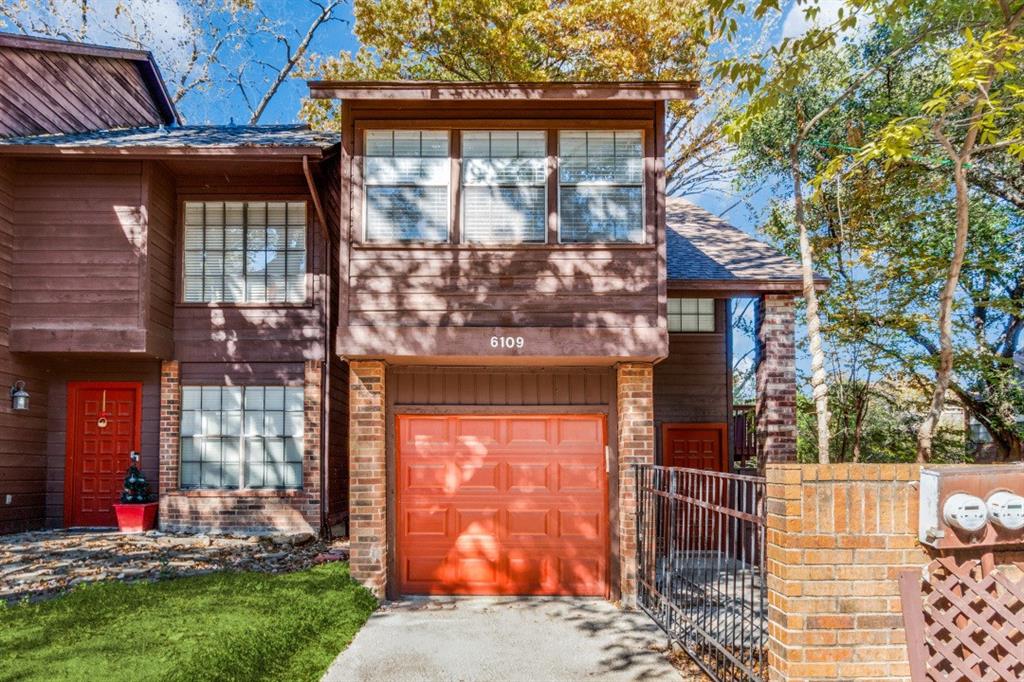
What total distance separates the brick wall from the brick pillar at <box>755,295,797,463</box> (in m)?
6.37

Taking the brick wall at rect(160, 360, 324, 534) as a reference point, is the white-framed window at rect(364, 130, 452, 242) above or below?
above

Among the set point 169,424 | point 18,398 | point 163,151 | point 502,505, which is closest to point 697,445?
point 502,505

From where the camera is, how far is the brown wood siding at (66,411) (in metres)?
10.8

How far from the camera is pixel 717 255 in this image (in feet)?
36.3

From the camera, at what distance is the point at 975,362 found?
575 inches

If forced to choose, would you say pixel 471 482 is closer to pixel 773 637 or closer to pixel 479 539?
pixel 479 539

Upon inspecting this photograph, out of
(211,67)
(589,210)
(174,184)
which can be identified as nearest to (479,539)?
(589,210)

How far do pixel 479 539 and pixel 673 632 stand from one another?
8.24ft

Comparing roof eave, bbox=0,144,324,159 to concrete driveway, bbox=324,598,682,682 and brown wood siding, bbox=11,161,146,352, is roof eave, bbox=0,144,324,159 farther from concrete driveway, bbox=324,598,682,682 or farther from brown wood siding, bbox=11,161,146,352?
concrete driveway, bbox=324,598,682,682

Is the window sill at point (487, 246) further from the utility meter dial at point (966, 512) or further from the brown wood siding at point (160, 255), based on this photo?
the utility meter dial at point (966, 512)

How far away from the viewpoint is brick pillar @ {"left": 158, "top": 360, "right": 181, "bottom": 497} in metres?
10.6

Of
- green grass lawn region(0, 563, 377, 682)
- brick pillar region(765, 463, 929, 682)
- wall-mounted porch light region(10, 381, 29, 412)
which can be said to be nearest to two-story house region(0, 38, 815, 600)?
wall-mounted porch light region(10, 381, 29, 412)

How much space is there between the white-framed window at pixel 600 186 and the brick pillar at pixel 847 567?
435 cm

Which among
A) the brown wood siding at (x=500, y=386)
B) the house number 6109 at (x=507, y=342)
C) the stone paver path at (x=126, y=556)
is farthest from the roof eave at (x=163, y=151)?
the stone paver path at (x=126, y=556)
